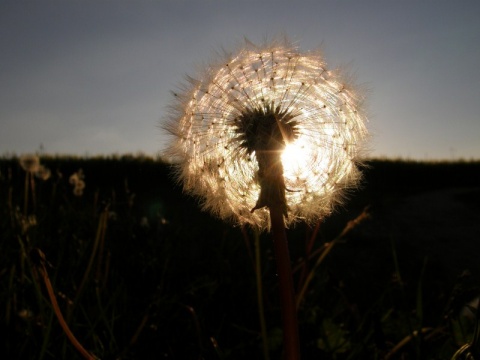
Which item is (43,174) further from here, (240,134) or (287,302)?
(287,302)

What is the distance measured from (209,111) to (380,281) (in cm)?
375

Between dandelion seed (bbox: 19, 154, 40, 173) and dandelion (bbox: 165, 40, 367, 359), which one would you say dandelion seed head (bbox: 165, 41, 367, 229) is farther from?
dandelion seed (bbox: 19, 154, 40, 173)

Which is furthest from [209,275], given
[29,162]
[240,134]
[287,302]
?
[287,302]

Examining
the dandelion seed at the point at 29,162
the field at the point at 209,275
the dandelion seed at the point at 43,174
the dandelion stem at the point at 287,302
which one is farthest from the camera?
→ the dandelion seed at the point at 43,174

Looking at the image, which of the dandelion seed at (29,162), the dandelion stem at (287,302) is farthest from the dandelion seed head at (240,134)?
the dandelion seed at (29,162)

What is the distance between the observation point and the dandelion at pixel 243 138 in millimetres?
1851

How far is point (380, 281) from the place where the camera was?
5180 mm

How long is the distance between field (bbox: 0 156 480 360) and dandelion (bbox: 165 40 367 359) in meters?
0.17

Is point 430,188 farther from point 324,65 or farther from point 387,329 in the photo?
point 324,65

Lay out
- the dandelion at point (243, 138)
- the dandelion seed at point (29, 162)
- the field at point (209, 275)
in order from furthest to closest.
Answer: the dandelion seed at point (29, 162) → the field at point (209, 275) → the dandelion at point (243, 138)

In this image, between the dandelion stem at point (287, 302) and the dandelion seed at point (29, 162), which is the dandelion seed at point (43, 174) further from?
the dandelion stem at point (287, 302)

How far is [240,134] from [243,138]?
5 cm

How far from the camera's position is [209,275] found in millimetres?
Result: 4168

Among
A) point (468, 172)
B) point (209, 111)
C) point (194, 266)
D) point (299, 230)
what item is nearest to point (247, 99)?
point (209, 111)
